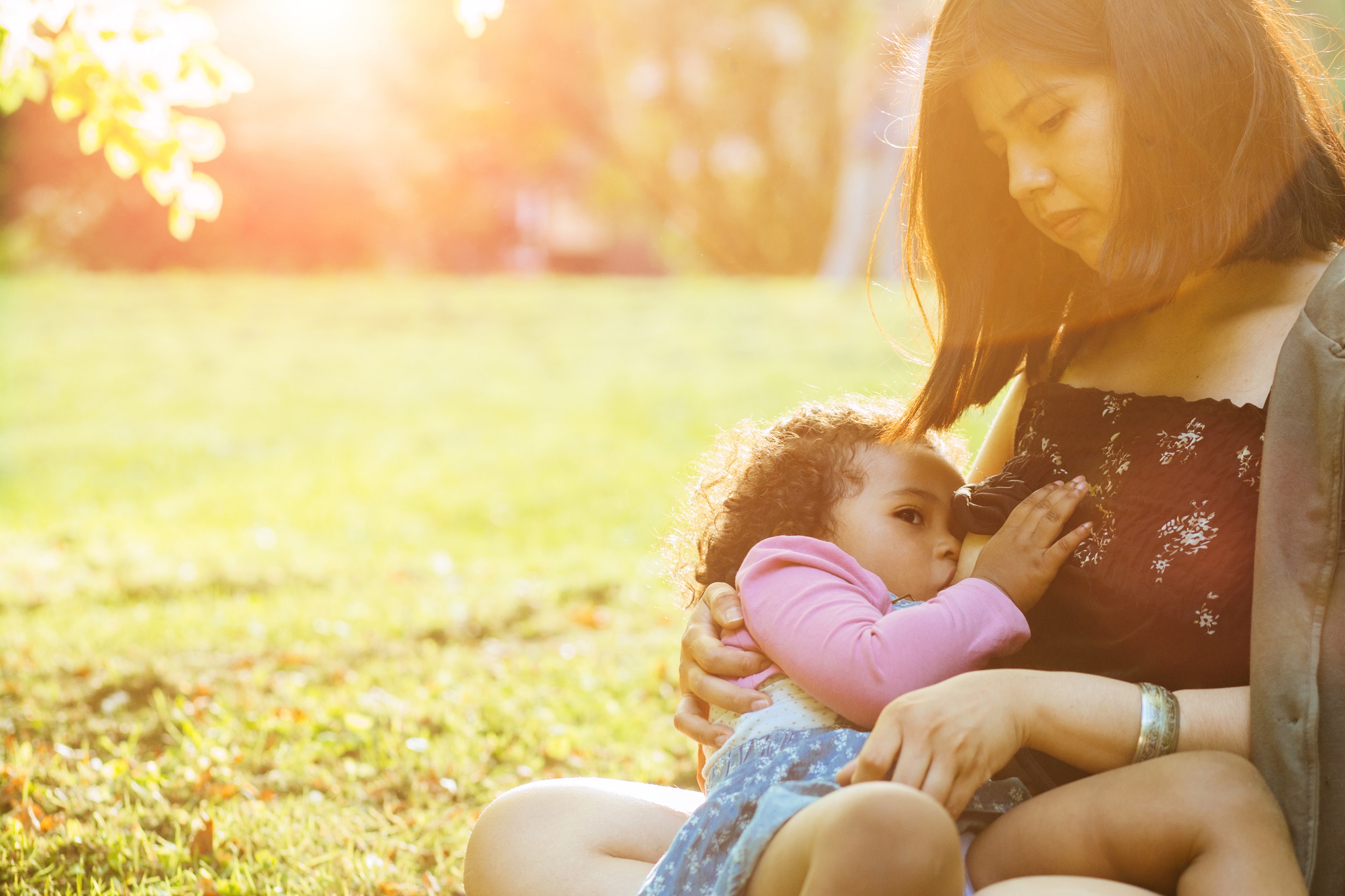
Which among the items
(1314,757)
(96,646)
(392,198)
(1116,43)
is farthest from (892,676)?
(392,198)

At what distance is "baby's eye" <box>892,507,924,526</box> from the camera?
7.22 ft

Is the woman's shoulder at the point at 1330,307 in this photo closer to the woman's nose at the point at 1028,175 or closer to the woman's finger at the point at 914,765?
the woman's nose at the point at 1028,175

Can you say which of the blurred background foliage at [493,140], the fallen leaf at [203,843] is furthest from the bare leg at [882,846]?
the blurred background foliage at [493,140]

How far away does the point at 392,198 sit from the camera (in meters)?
21.8

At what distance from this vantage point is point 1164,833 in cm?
158

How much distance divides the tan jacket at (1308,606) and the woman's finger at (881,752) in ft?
1.70

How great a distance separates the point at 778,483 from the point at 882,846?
2.89 ft

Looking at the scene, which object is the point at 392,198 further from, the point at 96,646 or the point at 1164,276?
the point at 1164,276

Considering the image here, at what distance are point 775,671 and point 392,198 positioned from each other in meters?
21.1

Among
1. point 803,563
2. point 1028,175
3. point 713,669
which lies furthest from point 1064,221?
point 713,669

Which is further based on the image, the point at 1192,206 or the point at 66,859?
the point at 66,859

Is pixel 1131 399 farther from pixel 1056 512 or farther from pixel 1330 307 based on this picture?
pixel 1330 307

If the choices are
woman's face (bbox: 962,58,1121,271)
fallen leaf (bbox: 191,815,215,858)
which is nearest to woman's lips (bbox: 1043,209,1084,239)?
woman's face (bbox: 962,58,1121,271)

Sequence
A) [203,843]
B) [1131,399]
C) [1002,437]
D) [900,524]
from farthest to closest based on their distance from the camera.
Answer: [203,843]
[1002,437]
[900,524]
[1131,399]
